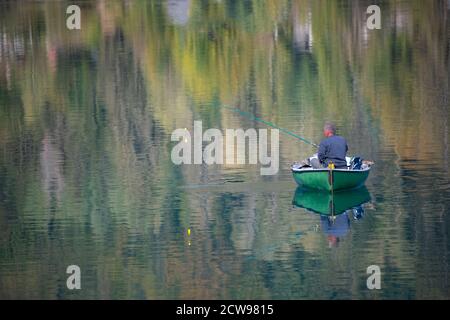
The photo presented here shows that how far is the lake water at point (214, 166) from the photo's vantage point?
22.7 m

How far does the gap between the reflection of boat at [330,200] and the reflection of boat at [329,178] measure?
117 millimetres

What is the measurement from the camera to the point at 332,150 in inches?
1072

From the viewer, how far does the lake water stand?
2267 cm

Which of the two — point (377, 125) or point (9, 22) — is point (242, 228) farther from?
point (9, 22)

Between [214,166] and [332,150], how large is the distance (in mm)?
3572

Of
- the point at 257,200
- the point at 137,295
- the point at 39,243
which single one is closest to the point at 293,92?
the point at 257,200
